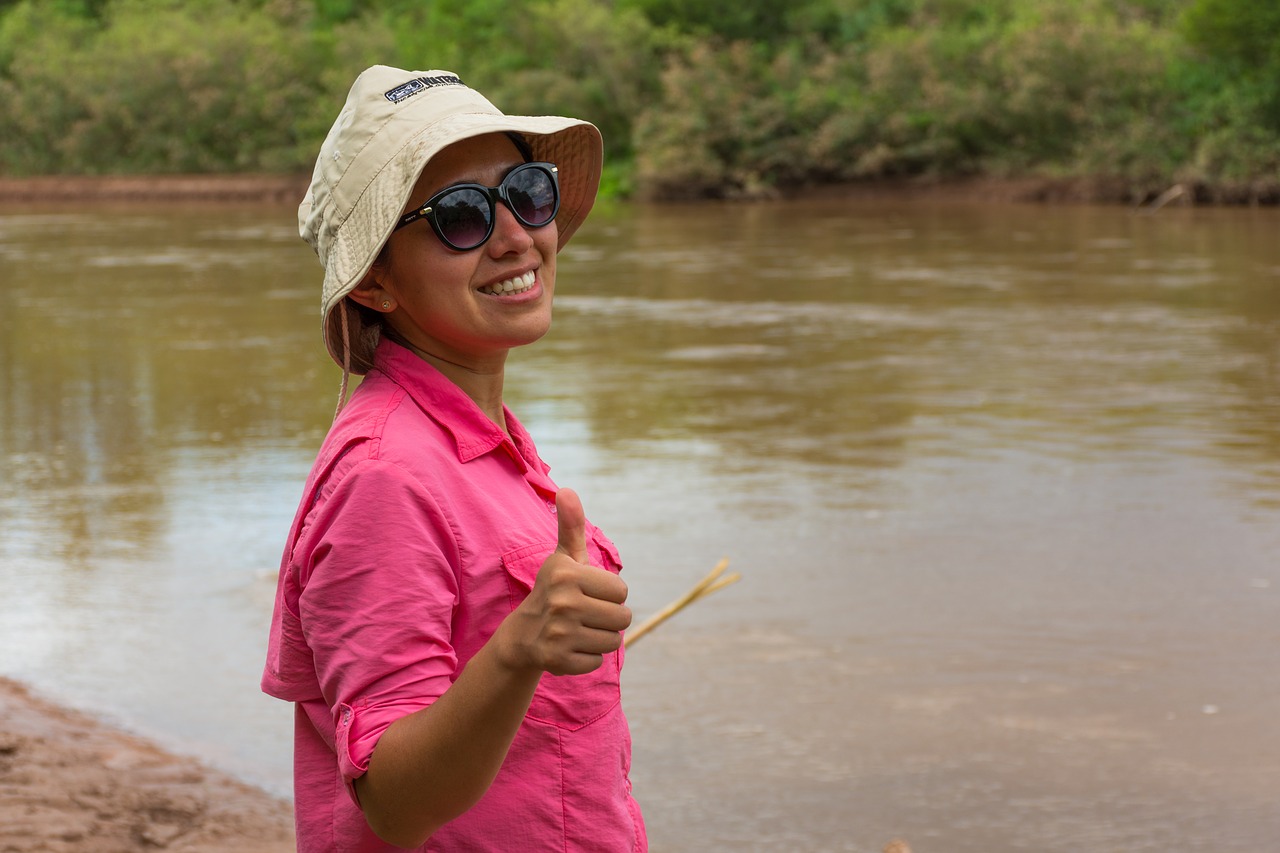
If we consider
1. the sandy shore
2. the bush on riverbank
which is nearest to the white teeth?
the sandy shore

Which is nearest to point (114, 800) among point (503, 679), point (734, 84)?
point (503, 679)

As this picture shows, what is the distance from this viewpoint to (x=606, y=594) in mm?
1557

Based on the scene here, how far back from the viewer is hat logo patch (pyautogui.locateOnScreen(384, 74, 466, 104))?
1871 millimetres

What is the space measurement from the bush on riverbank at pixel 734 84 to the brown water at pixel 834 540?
1766 cm

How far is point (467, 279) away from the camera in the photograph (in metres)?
1.89

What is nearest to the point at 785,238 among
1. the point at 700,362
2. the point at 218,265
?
the point at 218,265

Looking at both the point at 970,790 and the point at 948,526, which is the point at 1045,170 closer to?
the point at 948,526

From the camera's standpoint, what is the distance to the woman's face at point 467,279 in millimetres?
1878

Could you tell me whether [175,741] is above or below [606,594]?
below

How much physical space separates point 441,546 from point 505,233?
16.7 inches

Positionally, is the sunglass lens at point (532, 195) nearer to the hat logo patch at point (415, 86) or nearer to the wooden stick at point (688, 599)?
the hat logo patch at point (415, 86)

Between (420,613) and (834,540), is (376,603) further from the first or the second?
(834,540)

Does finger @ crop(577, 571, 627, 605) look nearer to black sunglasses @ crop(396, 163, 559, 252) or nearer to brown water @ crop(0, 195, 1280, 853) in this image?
black sunglasses @ crop(396, 163, 559, 252)

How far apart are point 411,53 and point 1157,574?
4312 centimetres
